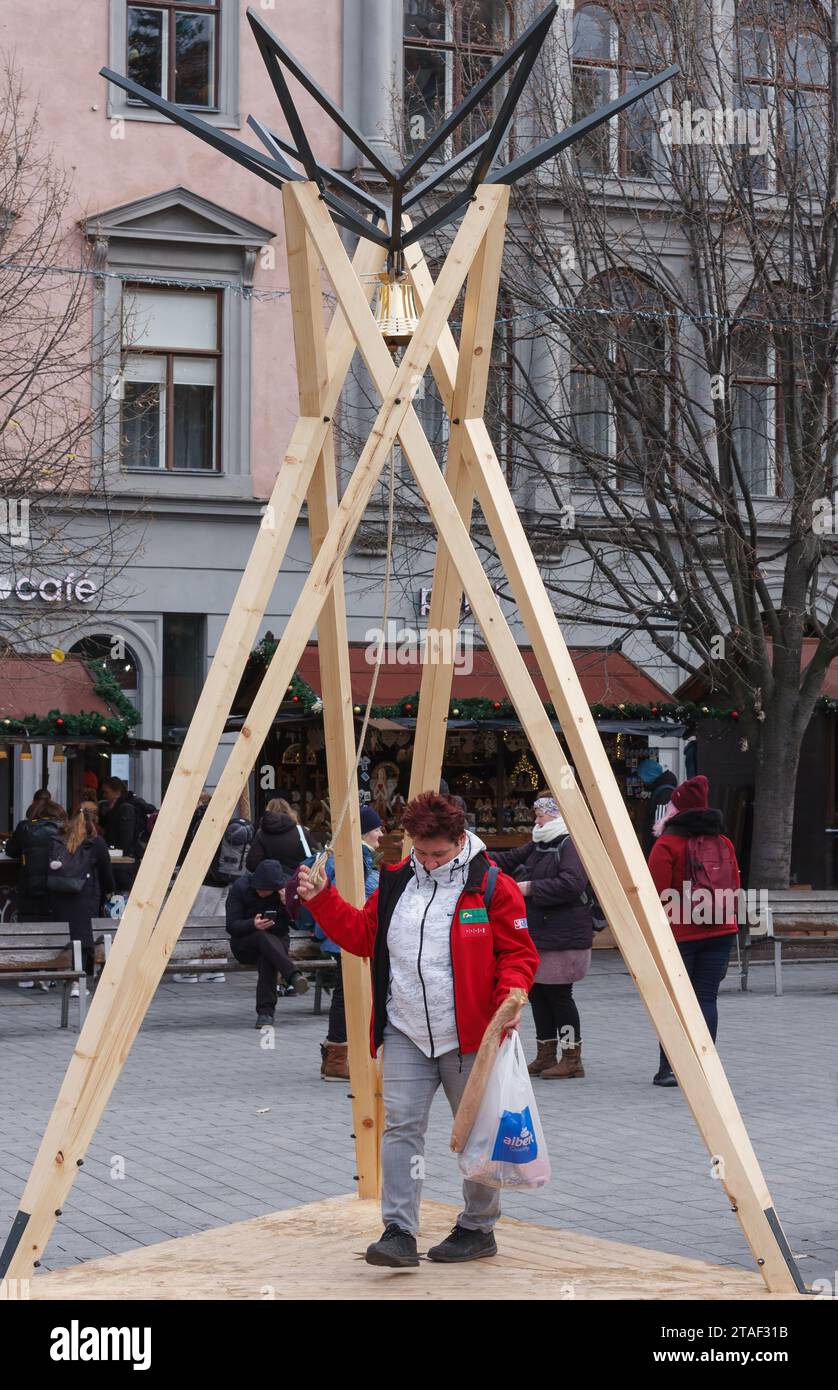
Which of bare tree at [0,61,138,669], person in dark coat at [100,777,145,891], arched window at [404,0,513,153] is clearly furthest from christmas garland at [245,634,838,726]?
arched window at [404,0,513,153]

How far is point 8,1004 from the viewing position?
53.8ft

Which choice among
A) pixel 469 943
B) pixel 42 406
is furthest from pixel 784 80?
pixel 469 943

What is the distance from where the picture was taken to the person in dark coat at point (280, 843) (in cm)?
1550

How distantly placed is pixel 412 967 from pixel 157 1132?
13.0 feet

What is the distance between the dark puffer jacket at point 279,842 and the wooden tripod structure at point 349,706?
7533mm

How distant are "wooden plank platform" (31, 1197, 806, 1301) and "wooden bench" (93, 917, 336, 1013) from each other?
7754mm

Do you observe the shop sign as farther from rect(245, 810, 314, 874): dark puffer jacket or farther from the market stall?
rect(245, 810, 314, 874): dark puffer jacket

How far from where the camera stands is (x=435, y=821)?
6840 millimetres

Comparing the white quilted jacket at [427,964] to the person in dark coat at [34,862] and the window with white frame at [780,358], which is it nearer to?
the person in dark coat at [34,862]

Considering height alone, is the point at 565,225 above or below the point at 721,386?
above

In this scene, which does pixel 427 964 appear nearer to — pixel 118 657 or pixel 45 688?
pixel 45 688
